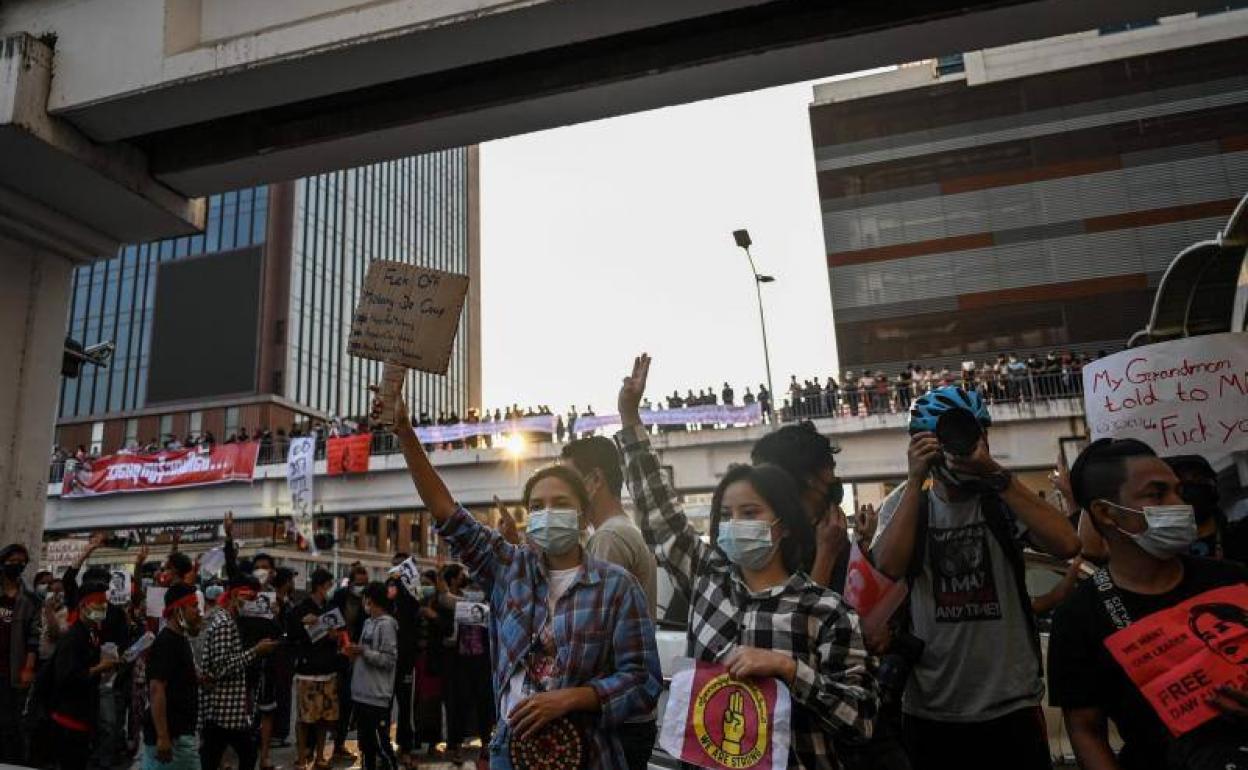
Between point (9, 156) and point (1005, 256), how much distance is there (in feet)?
126

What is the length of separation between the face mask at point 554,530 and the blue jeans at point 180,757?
4137mm

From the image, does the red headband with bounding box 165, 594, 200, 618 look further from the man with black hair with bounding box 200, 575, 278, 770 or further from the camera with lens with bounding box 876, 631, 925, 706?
the camera with lens with bounding box 876, 631, 925, 706

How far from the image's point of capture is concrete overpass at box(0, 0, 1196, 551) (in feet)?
14.8

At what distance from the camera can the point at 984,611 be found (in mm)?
2936

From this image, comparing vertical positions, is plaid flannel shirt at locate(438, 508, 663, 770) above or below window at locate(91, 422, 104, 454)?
below

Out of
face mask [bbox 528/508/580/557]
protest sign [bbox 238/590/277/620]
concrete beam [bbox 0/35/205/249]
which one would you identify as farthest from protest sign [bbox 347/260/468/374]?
protest sign [bbox 238/590/277/620]

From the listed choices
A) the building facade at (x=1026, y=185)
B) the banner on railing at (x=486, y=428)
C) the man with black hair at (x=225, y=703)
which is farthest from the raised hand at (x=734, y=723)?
the building facade at (x=1026, y=185)

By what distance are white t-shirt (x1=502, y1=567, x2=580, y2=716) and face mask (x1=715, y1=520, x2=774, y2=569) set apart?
2.18 ft

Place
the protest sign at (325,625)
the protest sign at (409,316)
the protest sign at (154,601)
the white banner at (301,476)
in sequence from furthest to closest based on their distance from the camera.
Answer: the white banner at (301,476), the protest sign at (154,601), the protest sign at (325,625), the protest sign at (409,316)

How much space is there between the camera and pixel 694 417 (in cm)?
2542

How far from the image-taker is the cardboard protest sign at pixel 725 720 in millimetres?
2193

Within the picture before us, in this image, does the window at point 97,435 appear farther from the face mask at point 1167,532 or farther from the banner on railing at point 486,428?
the face mask at point 1167,532

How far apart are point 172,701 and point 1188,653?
5.86 m

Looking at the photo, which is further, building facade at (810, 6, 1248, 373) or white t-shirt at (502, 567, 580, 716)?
building facade at (810, 6, 1248, 373)
